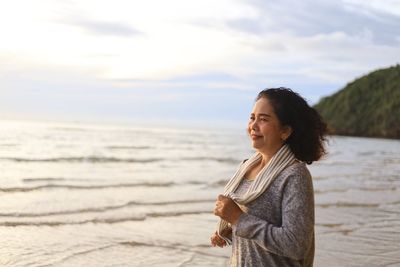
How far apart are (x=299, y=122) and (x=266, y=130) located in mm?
165

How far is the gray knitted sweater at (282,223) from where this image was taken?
261 cm

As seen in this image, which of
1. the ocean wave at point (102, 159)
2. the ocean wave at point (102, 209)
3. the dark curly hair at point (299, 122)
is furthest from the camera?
the ocean wave at point (102, 159)

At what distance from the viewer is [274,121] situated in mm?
2818

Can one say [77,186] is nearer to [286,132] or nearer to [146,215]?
[146,215]

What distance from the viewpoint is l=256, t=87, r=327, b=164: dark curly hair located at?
2.81m

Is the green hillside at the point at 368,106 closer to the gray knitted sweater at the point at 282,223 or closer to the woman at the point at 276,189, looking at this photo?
the woman at the point at 276,189

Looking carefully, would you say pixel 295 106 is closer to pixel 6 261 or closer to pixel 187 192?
pixel 6 261

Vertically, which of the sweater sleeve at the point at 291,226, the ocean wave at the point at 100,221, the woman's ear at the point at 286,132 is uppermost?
the woman's ear at the point at 286,132

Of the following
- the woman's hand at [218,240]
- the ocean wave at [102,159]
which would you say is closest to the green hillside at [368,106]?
the ocean wave at [102,159]

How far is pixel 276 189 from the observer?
8.79ft

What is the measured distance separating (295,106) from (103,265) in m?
Result: 4.81

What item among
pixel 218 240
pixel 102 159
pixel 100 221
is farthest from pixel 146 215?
pixel 102 159

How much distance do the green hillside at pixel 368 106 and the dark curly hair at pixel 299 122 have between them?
62.7 meters

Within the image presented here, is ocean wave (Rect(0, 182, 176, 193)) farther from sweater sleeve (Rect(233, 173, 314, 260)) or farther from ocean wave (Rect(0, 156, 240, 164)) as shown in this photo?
sweater sleeve (Rect(233, 173, 314, 260))
